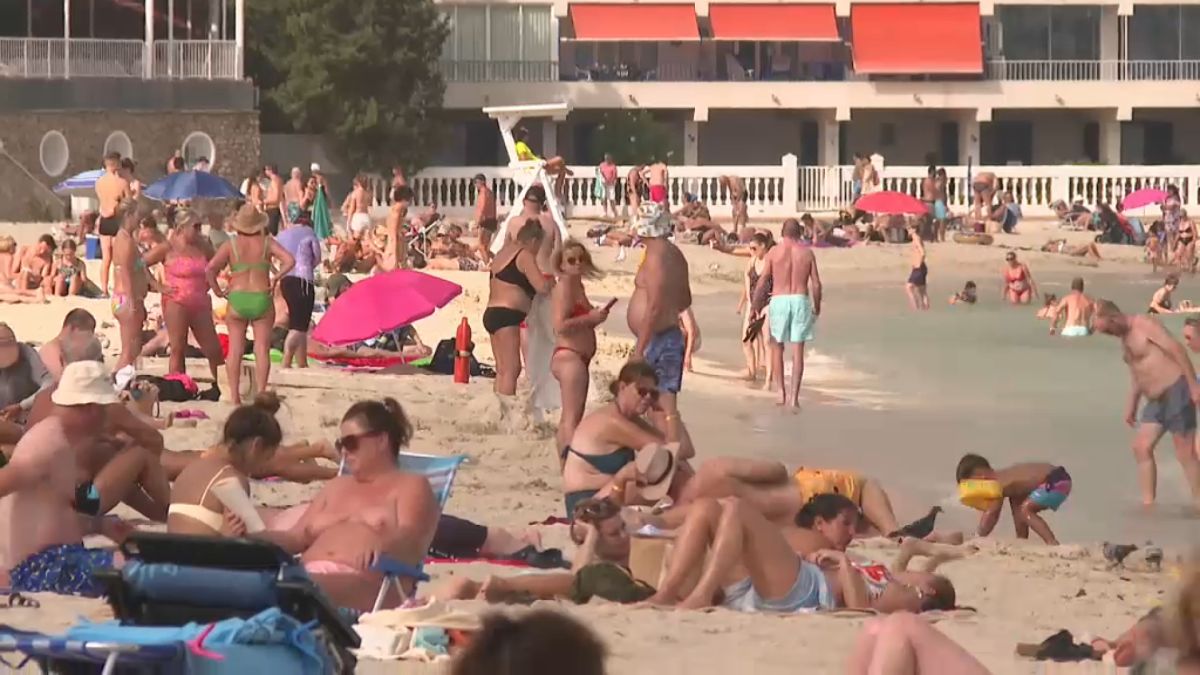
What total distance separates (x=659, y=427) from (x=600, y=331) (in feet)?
35.5

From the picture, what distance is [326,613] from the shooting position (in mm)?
5770

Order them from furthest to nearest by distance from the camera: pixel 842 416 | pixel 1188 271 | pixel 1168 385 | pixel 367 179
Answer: pixel 367 179 < pixel 1188 271 < pixel 842 416 < pixel 1168 385

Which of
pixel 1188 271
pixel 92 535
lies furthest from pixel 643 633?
pixel 1188 271

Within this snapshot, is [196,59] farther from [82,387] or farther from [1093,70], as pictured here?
[82,387]

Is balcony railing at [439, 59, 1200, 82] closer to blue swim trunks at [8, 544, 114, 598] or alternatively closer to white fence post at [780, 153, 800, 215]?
white fence post at [780, 153, 800, 215]

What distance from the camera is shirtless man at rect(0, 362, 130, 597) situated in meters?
8.13

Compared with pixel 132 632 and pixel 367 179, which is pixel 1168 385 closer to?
pixel 132 632

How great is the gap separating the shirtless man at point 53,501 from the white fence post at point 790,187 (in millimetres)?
33748

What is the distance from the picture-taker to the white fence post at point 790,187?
4181 cm

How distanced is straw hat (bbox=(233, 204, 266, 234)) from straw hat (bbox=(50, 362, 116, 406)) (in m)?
5.66

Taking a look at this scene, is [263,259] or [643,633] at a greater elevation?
[263,259]

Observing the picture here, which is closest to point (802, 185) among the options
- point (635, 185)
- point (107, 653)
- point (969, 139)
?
point (635, 185)

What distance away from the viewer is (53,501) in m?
8.29

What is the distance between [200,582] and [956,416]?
41.7 ft
